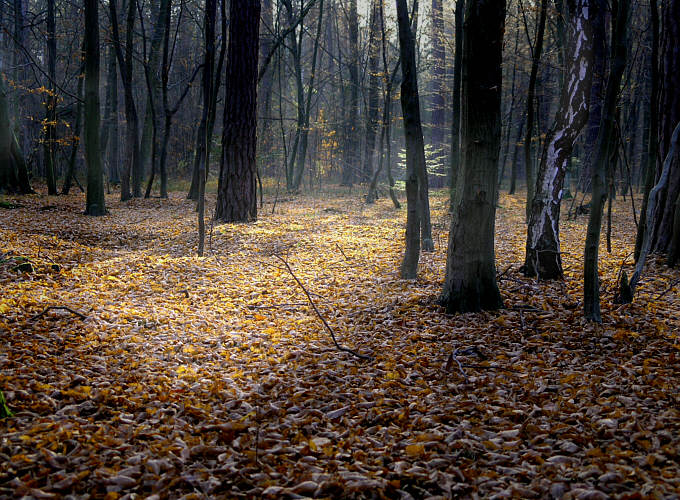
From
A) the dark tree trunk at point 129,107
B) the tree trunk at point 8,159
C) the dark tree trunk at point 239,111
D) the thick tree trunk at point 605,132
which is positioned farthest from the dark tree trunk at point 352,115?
the thick tree trunk at point 605,132

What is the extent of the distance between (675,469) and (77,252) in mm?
8320

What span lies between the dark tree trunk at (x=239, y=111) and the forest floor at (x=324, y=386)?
165 inches

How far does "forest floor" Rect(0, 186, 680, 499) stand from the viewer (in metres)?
2.56

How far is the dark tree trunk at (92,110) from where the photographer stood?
36.8ft

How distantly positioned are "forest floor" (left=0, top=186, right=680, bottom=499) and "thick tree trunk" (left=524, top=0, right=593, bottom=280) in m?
0.43

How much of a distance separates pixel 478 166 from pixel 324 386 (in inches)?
110

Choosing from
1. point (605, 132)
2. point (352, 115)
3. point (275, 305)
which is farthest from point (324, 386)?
point (352, 115)

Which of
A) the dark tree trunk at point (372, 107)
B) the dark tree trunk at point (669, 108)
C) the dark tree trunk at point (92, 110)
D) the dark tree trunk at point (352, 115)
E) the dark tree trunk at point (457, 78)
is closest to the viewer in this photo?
the dark tree trunk at point (669, 108)

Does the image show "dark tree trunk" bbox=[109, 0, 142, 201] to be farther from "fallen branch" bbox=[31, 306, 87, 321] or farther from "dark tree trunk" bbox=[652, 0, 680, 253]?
"dark tree trunk" bbox=[652, 0, 680, 253]

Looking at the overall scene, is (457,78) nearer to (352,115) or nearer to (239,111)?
(239,111)

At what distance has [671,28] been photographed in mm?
6543

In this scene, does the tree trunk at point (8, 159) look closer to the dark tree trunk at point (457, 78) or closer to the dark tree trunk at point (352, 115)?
the dark tree trunk at point (352, 115)

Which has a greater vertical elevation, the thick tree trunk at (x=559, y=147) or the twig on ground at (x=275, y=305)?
the thick tree trunk at (x=559, y=147)

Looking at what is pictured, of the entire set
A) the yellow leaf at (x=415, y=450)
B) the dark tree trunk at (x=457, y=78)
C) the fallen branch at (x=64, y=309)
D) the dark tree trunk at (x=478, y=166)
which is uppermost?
the dark tree trunk at (x=457, y=78)
